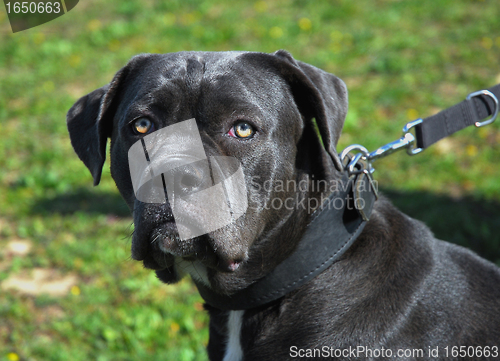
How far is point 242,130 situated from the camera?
2.47m

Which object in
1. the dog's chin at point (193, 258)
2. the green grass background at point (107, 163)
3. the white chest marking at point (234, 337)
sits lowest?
the green grass background at point (107, 163)

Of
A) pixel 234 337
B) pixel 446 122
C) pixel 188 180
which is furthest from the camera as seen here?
pixel 446 122

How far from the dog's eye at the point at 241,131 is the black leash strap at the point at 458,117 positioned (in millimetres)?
1074

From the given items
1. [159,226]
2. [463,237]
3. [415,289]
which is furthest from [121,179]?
[463,237]

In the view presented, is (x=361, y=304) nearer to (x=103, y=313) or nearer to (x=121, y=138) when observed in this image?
(x=121, y=138)

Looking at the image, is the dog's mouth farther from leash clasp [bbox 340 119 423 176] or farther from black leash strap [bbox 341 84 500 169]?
black leash strap [bbox 341 84 500 169]

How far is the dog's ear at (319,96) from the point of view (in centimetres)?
251

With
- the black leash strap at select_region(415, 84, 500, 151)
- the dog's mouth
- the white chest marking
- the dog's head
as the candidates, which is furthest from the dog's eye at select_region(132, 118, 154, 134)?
the black leash strap at select_region(415, 84, 500, 151)

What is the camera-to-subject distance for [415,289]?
243 cm

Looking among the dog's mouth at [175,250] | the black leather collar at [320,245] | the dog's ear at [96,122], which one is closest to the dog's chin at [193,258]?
the dog's mouth at [175,250]

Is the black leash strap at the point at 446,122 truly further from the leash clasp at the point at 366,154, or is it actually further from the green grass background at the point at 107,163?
the green grass background at the point at 107,163

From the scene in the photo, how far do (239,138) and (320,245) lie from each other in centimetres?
65

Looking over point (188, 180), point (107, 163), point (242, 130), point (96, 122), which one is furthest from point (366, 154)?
point (107, 163)

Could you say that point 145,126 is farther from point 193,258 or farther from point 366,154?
point 366,154
